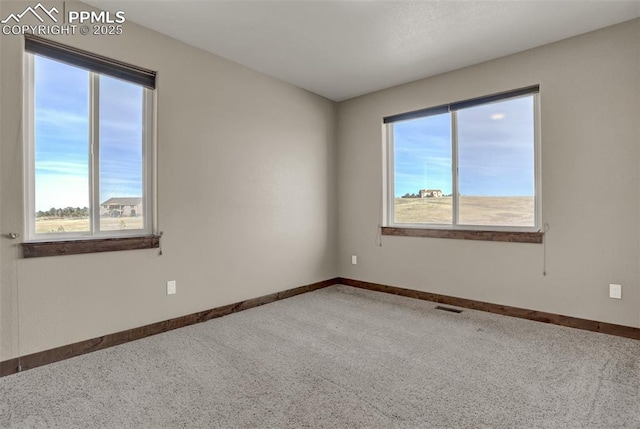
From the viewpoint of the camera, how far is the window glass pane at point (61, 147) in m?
2.32

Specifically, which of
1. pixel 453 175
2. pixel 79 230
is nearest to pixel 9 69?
pixel 79 230

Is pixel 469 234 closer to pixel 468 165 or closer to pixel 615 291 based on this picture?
pixel 468 165

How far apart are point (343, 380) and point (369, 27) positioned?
8.92 ft

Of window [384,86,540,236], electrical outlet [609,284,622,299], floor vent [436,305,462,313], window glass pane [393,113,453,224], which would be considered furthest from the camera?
window glass pane [393,113,453,224]

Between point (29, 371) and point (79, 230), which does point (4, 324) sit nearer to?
point (29, 371)

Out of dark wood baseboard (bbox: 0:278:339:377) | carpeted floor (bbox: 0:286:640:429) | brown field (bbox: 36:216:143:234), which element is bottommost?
carpeted floor (bbox: 0:286:640:429)

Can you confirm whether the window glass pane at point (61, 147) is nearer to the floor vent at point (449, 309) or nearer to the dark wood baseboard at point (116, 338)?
the dark wood baseboard at point (116, 338)

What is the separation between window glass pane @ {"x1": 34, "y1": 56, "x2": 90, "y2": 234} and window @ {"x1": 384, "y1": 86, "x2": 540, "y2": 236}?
128 inches

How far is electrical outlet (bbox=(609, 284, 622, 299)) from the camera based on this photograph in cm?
276

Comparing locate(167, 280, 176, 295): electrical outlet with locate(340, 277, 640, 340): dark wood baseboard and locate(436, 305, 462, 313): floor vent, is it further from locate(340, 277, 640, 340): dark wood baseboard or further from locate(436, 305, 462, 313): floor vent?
locate(436, 305, 462, 313): floor vent

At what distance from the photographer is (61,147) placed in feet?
Answer: 7.93

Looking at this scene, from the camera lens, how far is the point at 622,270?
2750 mm

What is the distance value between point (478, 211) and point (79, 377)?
3.75 m

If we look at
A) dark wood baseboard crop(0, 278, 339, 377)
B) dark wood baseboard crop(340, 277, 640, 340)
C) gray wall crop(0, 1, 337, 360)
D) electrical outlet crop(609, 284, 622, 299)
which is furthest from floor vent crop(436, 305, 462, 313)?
dark wood baseboard crop(0, 278, 339, 377)
